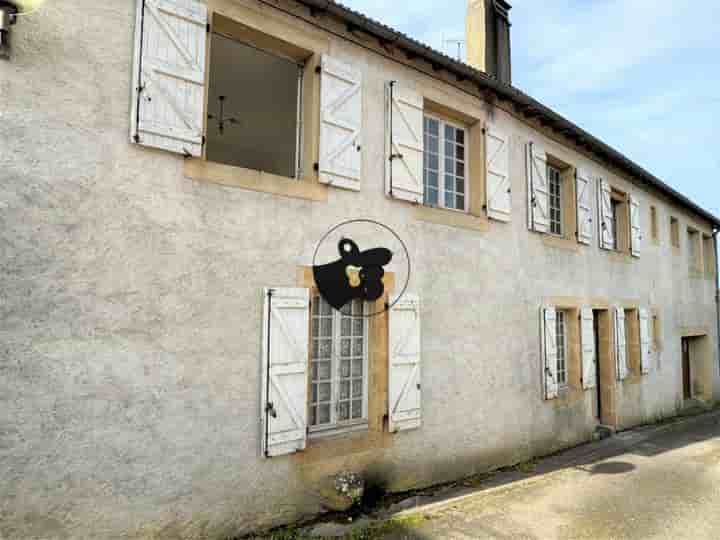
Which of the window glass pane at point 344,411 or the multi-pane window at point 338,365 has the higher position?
the multi-pane window at point 338,365

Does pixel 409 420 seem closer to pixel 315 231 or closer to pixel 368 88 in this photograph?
pixel 315 231

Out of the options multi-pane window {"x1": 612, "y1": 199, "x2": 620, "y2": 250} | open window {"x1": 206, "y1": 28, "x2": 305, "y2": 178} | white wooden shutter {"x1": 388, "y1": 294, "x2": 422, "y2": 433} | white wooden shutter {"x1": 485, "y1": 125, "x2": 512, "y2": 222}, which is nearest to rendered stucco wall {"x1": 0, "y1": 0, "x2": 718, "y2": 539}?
white wooden shutter {"x1": 388, "y1": 294, "x2": 422, "y2": 433}

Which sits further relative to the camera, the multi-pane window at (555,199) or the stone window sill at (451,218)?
the multi-pane window at (555,199)

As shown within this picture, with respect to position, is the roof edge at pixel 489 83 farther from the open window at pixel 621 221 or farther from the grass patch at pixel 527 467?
the grass patch at pixel 527 467

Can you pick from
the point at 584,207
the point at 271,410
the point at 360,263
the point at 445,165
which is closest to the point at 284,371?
the point at 271,410

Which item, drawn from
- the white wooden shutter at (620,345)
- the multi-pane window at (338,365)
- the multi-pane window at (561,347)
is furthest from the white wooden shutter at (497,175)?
the white wooden shutter at (620,345)

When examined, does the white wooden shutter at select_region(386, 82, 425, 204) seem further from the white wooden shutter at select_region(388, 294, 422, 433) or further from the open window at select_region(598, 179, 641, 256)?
Result: the open window at select_region(598, 179, 641, 256)

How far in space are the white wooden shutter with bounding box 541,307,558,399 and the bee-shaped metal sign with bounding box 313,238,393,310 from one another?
11.4ft

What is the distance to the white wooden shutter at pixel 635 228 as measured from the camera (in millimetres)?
10953

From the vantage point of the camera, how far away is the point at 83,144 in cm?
382

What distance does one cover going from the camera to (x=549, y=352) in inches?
308

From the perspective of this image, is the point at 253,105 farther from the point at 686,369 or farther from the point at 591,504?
the point at 686,369

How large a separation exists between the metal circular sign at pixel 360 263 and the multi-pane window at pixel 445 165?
1.08 metres

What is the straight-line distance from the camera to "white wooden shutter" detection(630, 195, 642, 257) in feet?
35.9
